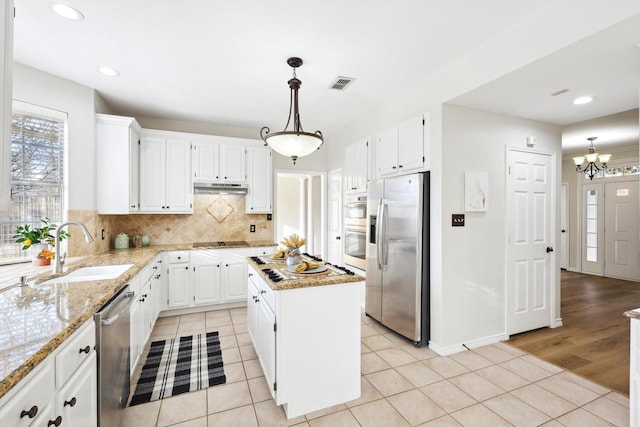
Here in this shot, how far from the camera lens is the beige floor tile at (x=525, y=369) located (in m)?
2.46

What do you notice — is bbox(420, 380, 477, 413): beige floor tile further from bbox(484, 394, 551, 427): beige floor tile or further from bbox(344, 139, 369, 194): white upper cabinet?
bbox(344, 139, 369, 194): white upper cabinet

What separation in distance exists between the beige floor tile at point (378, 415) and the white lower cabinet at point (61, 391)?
5.02ft

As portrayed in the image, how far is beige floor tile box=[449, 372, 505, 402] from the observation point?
2.20 metres

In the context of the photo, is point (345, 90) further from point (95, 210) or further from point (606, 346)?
point (606, 346)

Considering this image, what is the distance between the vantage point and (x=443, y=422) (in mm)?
1917

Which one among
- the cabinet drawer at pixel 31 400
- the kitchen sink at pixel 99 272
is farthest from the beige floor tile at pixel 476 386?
the kitchen sink at pixel 99 272

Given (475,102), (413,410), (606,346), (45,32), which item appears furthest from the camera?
(606,346)

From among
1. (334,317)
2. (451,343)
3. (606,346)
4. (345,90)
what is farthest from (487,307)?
(345,90)

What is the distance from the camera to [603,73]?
2.20m

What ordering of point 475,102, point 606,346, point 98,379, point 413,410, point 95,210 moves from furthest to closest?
point 95,210 < point 606,346 < point 475,102 < point 413,410 < point 98,379

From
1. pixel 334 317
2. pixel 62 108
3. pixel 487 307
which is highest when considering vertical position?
pixel 62 108

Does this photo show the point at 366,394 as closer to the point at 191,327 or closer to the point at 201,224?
the point at 191,327

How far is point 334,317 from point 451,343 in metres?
1.52

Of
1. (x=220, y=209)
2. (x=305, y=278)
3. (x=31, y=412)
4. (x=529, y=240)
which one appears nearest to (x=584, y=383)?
(x=529, y=240)
